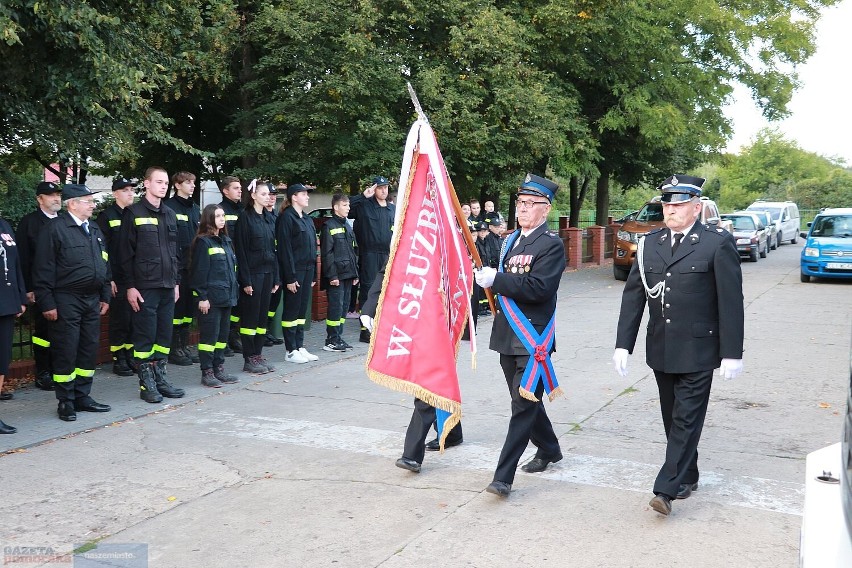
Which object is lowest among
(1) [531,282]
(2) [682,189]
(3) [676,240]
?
(1) [531,282]

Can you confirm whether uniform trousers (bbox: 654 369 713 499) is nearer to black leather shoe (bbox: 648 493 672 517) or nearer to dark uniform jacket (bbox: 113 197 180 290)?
black leather shoe (bbox: 648 493 672 517)

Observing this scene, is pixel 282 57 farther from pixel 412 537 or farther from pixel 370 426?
pixel 412 537

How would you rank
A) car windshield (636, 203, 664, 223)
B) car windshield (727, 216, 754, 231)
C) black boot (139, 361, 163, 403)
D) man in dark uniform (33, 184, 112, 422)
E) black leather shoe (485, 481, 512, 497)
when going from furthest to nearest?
car windshield (727, 216, 754, 231)
car windshield (636, 203, 664, 223)
black boot (139, 361, 163, 403)
man in dark uniform (33, 184, 112, 422)
black leather shoe (485, 481, 512, 497)

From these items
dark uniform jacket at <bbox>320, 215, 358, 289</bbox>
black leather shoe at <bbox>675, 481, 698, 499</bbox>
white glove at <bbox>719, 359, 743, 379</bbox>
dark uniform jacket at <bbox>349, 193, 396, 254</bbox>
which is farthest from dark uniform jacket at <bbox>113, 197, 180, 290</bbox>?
white glove at <bbox>719, 359, 743, 379</bbox>

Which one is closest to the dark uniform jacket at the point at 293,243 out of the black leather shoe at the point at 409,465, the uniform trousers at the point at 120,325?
the uniform trousers at the point at 120,325

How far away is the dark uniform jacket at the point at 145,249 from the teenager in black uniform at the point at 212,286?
0.48 meters

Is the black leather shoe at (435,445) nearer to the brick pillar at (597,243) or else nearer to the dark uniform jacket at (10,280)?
the dark uniform jacket at (10,280)

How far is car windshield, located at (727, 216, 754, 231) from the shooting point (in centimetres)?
2853

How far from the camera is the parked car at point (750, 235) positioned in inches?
1080

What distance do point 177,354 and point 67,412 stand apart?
8.99 feet

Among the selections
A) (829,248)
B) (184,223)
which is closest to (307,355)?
(184,223)

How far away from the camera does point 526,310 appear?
5.75m

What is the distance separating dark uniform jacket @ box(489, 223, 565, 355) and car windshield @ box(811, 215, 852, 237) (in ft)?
56.8

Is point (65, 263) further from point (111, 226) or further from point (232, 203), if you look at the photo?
point (232, 203)
